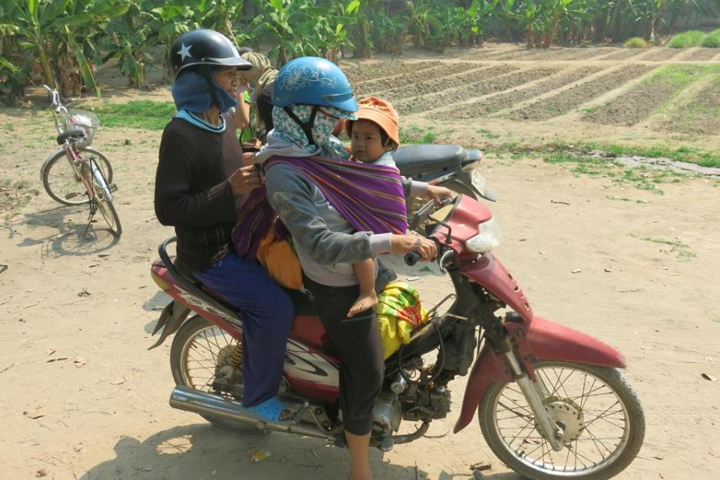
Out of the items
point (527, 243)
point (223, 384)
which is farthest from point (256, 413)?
point (527, 243)

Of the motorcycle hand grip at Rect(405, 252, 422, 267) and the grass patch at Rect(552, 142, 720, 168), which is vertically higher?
the motorcycle hand grip at Rect(405, 252, 422, 267)

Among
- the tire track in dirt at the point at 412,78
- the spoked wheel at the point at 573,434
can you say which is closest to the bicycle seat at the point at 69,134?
the spoked wheel at the point at 573,434

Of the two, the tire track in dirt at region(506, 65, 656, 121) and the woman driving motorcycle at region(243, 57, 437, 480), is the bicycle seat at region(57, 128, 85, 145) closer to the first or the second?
the woman driving motorcycle at region(243, 57, 437, 480)

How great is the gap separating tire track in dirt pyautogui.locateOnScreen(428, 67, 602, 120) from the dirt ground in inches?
177

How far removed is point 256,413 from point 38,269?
3804 mm

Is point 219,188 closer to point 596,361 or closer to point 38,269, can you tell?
point 596,361

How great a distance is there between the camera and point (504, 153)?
376 inches

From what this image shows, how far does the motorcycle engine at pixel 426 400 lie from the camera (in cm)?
287

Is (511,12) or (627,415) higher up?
(511,12)

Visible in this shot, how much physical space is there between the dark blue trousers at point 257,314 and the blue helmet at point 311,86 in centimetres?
79

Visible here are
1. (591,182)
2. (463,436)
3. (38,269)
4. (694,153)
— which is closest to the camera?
(463,436)

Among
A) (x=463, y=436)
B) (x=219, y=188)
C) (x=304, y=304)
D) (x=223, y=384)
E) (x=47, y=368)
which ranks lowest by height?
(x=463, y=436)

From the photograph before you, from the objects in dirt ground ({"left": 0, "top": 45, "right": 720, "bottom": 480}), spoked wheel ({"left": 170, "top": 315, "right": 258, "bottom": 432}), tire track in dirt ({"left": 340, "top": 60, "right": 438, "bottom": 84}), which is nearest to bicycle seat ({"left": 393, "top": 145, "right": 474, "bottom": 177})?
dirt ground ({"left": 0, "top": 45, "right": 720, "bottom": 480})

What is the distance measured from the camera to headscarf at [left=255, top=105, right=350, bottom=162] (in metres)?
2.35
